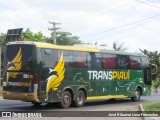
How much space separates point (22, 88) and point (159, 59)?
166ft

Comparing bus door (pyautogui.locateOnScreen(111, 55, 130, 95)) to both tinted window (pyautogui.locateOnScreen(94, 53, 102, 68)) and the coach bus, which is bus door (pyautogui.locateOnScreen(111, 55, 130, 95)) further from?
tinted window (pyautogui.locateOnScreen(94, 53, 102, 68))

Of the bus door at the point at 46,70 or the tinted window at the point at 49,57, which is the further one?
the tinted window at the point at 49,57

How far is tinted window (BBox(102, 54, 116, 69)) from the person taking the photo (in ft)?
79.9

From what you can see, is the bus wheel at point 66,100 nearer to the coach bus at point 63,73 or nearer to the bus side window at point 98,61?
the coach bus at point 63,73

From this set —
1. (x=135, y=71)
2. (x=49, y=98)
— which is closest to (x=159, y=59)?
(x=135, y=71)

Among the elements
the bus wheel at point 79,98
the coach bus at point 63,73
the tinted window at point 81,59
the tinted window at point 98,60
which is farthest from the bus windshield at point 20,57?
the tinted window at point 98,60

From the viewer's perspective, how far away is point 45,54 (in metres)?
19.9

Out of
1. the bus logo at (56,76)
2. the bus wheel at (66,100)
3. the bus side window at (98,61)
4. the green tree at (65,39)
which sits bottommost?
the bus wheel at (66,100)

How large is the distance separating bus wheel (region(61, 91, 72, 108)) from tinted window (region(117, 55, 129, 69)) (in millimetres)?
5273

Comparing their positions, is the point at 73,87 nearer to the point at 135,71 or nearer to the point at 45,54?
the point at 45,54

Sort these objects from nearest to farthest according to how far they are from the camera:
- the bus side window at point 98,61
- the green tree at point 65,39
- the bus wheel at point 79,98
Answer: the bus wheel at point 79,98 < the bus side window at point 98,61 < the green tree at point 65,39

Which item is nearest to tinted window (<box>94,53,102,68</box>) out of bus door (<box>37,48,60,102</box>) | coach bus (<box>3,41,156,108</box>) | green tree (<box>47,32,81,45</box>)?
coach bus (<box>3,41,156,108</box>)

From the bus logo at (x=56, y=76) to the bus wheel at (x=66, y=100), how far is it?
701mm

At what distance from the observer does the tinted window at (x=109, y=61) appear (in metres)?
24.4
